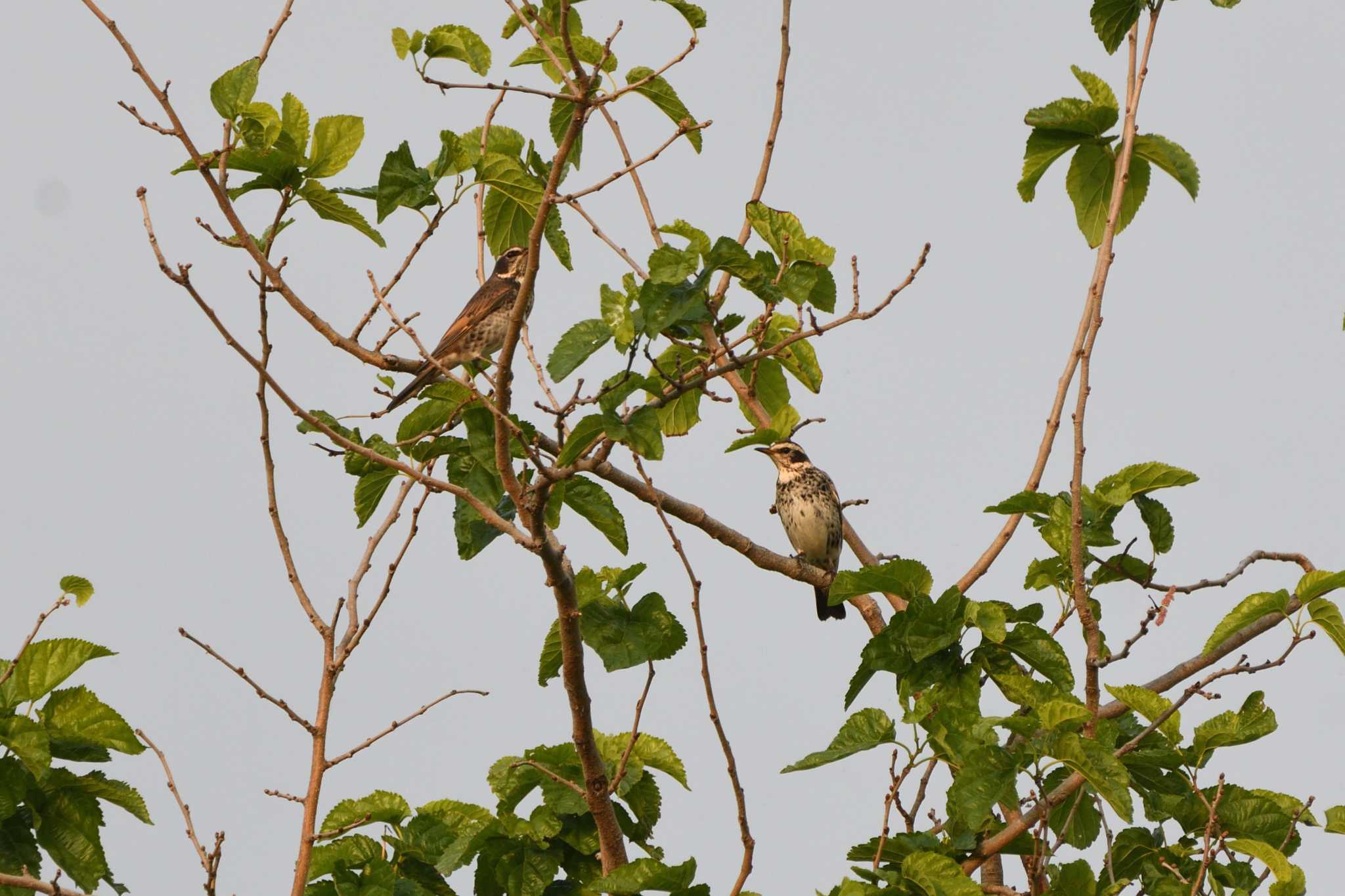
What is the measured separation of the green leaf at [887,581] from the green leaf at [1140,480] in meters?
0.81

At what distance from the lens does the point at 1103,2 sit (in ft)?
19.7

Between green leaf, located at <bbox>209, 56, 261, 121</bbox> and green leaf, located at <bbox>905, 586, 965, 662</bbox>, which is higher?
green leaf, located at <bbox>209, 56, 261, 121</bbox>

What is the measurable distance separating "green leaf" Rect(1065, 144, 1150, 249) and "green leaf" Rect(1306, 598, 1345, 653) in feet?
6.98

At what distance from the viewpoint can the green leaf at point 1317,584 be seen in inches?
201

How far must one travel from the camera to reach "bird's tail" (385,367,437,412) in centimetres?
644

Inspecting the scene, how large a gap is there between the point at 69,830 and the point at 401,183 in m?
2.56

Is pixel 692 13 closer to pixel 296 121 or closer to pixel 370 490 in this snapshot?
pixel 296 121

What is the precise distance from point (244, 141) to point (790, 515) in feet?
22.8

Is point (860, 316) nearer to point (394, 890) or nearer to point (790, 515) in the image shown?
point (394, 890)

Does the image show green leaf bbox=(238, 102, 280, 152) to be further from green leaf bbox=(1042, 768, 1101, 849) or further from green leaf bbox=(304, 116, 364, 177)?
green leaf bbox=(1042, 768, 1101, 849)

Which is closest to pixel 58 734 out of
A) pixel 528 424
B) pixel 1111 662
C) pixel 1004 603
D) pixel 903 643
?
pixel 528 424

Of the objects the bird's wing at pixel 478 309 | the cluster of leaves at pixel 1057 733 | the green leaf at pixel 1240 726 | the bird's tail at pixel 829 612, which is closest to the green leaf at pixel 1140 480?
the cluster of leaves at pixel 1057 733

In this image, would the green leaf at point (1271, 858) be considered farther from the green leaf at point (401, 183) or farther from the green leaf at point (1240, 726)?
the green leaf at point (401, 183)

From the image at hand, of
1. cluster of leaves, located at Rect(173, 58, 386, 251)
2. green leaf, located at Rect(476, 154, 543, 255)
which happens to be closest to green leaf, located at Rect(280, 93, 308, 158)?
cluster of leaves, located at Rect(173, 58, 386, 251)
